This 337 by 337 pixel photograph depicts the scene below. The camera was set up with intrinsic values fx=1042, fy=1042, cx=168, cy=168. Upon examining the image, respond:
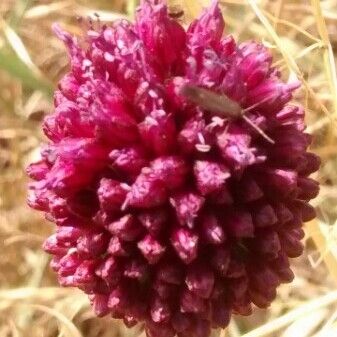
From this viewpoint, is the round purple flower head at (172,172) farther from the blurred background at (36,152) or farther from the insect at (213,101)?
the blurred background at (36,152)

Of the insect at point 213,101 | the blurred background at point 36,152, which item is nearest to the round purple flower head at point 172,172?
the insect at point 213,101

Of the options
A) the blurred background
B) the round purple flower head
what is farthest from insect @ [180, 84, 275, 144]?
the blurred background

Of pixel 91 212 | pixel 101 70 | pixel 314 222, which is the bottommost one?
pixel 314 222

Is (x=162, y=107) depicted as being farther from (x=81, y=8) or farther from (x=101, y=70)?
(x=81, y=8)

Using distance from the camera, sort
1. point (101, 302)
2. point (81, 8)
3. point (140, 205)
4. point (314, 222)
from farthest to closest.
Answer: point (81, 8) < point (314, 222) < point (101, 302) < point (140, 205)

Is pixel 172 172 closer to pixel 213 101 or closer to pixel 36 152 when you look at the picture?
pixel 213 101

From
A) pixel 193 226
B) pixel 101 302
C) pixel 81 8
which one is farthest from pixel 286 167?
pixel 81 8

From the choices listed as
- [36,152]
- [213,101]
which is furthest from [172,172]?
[36,152]
